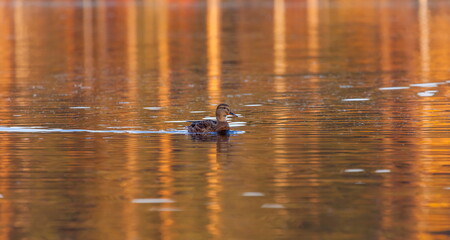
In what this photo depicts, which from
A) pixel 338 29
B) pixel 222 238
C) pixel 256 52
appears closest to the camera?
pixel 222 238

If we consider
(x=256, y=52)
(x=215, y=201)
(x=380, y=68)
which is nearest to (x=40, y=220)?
(x=215, y=201)

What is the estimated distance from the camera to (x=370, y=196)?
16.8 metres

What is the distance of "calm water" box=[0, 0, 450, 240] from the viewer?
1531 cm

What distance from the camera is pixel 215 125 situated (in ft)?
80.9

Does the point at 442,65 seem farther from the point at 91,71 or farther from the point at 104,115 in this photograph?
the point at 104,115

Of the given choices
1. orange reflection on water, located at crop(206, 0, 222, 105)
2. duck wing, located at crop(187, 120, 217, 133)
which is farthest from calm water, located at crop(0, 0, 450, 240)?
duck wing, located at crop(187, 120, 217, 133)

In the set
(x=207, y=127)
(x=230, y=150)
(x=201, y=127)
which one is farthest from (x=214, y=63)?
(x=230, y=150)

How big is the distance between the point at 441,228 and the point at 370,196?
7.18ft

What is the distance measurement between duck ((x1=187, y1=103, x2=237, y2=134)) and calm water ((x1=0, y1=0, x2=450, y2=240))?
12.3 inches

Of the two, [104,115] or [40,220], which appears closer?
[40,220]

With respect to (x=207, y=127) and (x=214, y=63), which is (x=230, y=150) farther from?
(x=214, y=63)

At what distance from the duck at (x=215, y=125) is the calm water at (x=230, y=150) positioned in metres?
0.31

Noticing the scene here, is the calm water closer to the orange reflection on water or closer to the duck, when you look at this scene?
the orange reflection on water

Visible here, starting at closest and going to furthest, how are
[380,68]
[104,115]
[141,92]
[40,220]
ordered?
[40,220] < [104,115] < [141,92] < [380,68]
